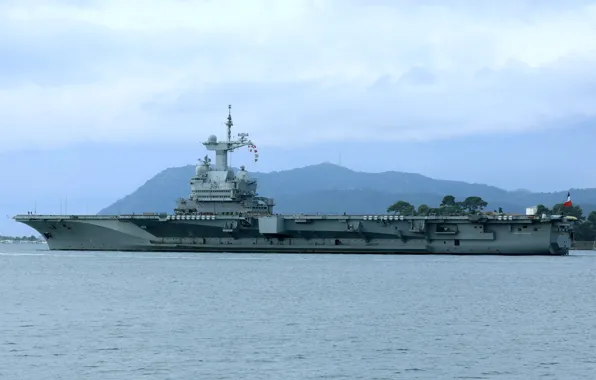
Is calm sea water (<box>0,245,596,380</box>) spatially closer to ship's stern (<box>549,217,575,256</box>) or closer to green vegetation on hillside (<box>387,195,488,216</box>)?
ship's stern (<box>549,217,575,256</box>)

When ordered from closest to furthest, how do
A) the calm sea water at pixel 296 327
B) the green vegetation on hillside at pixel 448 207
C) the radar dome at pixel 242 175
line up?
the calm sea water at pixel 296 327, the radar dome at pixel 242 175, the green vegetation on hillside at pixel 448 207

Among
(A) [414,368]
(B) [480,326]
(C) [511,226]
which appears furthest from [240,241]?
(A) [414,368]

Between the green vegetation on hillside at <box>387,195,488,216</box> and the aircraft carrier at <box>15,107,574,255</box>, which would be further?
the green vegetation on hillside at <box>387,195,488,216</box>

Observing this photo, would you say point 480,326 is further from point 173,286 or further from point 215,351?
point 173,286

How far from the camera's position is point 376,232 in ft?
219

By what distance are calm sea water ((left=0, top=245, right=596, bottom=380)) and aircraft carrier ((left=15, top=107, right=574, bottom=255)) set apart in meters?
16.8

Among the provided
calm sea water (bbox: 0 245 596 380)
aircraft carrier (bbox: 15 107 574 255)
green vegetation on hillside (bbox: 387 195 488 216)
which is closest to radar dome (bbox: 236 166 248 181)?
aircraft carrier (bbox: 15 107 574 255)

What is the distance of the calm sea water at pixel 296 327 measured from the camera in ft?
69.6

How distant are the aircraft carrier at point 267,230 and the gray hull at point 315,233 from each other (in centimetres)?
7

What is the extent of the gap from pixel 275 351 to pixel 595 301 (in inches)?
684

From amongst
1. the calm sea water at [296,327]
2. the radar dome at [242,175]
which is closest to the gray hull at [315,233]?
the radar dome at [242,175]

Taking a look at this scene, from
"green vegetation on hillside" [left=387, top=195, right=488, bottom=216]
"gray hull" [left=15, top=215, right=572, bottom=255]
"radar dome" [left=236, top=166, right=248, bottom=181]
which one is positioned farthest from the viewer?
"green vegetation on hillside" [left=387, top=195, right=488, bottom=216]

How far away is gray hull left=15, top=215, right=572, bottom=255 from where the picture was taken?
64688 millimetres

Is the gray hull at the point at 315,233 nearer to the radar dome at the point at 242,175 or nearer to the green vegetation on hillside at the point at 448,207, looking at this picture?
the radar dome at the point at 242,175
